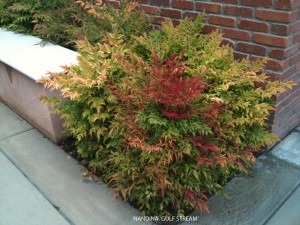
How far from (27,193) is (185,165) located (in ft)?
4.19

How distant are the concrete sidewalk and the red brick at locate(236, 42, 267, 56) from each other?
2.88 feet

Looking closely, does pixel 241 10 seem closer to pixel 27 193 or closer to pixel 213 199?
pixel 213 199

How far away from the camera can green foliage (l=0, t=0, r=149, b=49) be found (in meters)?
3.42

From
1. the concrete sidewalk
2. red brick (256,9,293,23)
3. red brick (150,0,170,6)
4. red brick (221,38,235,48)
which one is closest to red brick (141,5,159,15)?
red brick (150,0,170,6)

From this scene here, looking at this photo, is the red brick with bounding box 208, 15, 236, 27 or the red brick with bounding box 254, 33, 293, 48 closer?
the red brick with bounding box 254, 33, 293, 48

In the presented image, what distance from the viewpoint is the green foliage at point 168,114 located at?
2234 millimetres

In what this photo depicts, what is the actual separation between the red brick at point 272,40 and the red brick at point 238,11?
0.18 meters

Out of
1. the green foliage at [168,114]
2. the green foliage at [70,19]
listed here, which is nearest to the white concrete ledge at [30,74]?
the green foliage at [70,19]

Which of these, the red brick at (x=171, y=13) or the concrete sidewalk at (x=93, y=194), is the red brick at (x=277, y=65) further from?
the red brick at (x=171, y=13)

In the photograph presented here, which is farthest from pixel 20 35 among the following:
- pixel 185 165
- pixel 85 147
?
pixel 185 165

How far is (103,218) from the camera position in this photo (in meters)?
2.45

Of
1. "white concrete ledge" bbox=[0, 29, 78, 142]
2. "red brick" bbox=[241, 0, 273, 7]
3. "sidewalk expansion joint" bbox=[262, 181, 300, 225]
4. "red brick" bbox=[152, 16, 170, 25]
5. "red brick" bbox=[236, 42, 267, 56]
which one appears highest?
"red brick" bbox=[241, 0, 273, 7]

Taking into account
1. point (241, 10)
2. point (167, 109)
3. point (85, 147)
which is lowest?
point (85, 147)

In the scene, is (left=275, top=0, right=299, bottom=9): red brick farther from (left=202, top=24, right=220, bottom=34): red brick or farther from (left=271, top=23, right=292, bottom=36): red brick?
(left=202, top=24, right=220, bottom=34): red brick
